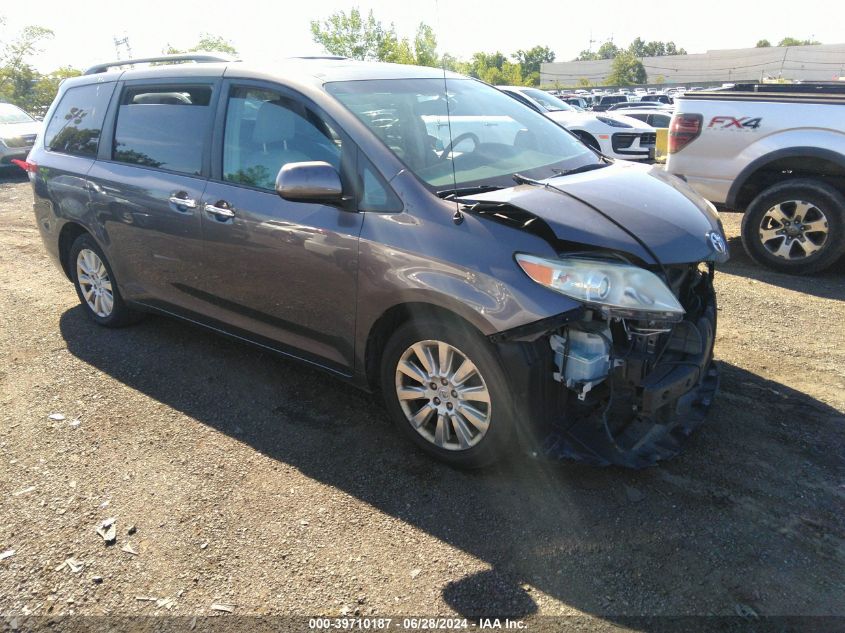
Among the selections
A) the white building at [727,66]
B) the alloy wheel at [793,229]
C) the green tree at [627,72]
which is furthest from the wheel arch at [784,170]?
the green tree at [627,72]

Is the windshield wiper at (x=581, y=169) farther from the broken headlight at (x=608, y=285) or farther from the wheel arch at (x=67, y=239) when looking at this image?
the wheel arch at (x=67, y=239)

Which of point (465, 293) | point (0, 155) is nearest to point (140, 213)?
point (465, 293)

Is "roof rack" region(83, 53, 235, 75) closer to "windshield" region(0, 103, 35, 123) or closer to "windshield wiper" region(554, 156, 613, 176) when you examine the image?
"windshield wiper" region(554, 156, 613, 176)

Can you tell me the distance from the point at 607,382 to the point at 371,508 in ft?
3.93

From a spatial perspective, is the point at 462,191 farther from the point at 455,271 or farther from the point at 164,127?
the point at 164,127

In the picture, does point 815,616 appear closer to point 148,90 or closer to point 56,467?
point 56,467

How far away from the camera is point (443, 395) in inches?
121

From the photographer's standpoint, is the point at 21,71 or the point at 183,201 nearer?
the point at 183,201

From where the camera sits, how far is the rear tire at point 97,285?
4930 millimetres

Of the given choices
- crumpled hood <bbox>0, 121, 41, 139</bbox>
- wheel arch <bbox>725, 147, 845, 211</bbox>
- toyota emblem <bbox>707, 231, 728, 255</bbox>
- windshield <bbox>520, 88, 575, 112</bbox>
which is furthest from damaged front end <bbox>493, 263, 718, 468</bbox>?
crumpled hood <bbox>0, 121, 41, 139</bbox>

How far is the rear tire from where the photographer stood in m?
4.93

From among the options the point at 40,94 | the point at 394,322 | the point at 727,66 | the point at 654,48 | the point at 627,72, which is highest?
the point at 654,48

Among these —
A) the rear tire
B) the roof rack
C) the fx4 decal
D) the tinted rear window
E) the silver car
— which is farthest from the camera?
the silver car

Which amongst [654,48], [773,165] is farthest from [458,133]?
[654,48]
